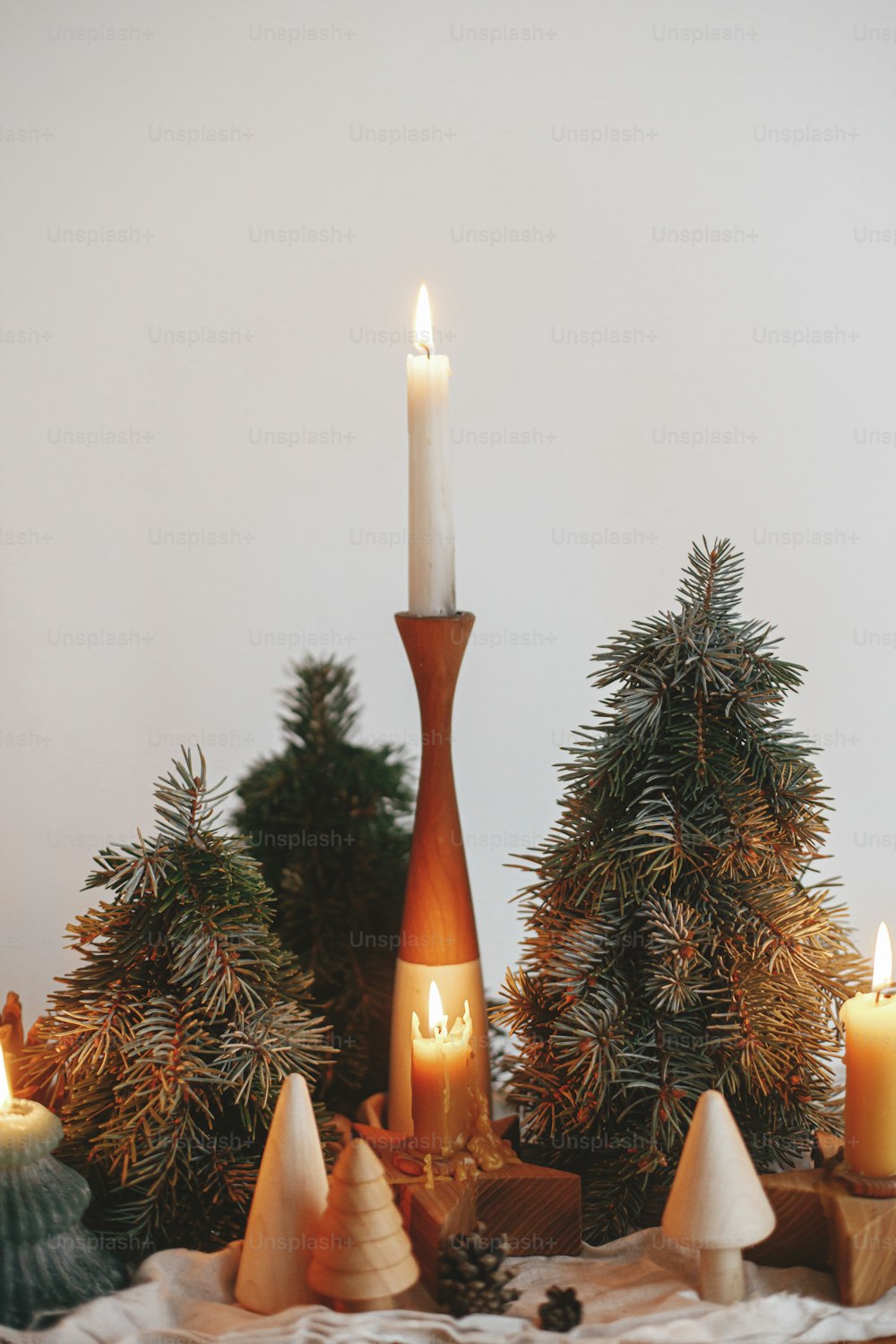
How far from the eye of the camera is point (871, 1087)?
0.64m

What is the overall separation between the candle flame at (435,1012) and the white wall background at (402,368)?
0.51 metres

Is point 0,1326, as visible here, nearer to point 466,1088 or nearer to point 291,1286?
point 291,1286

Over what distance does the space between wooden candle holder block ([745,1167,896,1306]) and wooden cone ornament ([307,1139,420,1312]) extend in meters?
0.19

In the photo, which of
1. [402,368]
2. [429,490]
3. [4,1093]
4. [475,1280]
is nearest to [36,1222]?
[4,1093]

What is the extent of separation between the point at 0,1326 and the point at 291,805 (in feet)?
1.47

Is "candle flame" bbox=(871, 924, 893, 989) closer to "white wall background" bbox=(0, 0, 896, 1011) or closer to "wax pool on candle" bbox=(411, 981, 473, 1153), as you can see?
"wax pool on candle" bbox=(411, 981, 473, 1153)

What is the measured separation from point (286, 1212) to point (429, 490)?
39 centimetres

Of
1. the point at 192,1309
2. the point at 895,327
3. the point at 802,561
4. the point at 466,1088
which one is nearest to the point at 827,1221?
the point at 466,1088

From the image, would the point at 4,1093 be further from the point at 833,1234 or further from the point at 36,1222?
the point at 833,1234

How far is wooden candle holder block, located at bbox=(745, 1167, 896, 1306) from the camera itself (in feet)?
2.04

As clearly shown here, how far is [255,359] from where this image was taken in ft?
3.96

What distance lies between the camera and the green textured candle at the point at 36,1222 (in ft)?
1.96

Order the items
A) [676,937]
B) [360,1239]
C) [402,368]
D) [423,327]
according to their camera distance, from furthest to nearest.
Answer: [402,368] < [423,327] < [676,937] < [360,1239]

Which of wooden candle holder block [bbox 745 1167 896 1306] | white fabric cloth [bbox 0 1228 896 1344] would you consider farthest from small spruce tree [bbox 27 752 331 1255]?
wooden candle holder block [bbox 745 1167 896 1306]
